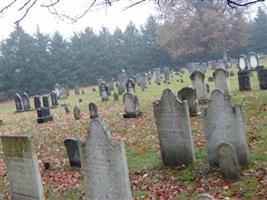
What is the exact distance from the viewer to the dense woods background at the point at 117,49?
2208 inches

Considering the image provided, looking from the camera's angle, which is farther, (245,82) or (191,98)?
(245,82)

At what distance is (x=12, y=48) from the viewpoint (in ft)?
193

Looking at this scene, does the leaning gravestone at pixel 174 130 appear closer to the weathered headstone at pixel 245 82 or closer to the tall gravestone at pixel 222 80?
the tall gravestone at pixel 222 80

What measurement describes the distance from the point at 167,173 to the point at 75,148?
2.45 m

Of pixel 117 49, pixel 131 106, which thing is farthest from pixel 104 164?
pixel 117 49

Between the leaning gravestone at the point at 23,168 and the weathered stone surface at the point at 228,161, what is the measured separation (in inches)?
125

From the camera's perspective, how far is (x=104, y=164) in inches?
271

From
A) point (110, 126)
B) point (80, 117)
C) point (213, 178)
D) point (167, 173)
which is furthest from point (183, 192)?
point (80, 117)

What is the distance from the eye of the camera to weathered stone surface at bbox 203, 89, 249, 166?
28.2 feet

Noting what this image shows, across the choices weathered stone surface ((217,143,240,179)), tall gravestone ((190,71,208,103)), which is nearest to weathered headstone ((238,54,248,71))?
tall gravestone ((190,71,208,103))

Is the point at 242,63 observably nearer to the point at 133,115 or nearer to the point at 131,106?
the point at 131,106

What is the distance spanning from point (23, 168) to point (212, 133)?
361cm

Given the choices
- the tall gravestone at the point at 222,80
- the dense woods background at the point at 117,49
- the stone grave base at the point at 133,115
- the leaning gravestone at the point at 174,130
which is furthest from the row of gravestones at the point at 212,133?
the dense woods background at the point at 117,49

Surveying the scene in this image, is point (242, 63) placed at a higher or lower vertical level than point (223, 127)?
higher
